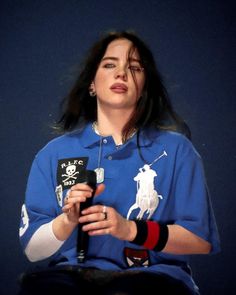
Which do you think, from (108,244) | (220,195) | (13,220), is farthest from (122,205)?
(13,220)

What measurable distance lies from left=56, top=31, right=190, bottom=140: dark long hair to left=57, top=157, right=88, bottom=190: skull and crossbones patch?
154 mm

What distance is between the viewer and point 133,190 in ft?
4.00

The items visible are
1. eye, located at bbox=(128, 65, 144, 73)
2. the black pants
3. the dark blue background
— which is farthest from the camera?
the dark blue background

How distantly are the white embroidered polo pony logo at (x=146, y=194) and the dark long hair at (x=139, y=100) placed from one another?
149 mm

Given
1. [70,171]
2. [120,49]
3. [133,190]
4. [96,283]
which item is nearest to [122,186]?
[133,190]

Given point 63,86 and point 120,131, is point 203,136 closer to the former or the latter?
point 120,131

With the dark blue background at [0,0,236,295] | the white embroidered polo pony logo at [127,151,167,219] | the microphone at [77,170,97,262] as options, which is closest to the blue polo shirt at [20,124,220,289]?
the white embroidered polo pony logo at [127,151,167,219]

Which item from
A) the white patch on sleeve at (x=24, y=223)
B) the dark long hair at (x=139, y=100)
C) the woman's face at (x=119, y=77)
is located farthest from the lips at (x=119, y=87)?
the white patch on sleeve at (x=24, y=223)

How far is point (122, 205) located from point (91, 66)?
468 mm

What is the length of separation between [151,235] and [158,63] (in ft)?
2.11

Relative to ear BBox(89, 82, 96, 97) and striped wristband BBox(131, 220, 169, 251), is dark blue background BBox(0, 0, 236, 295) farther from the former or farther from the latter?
striped wristband BBox(131, 220, 169, 251)

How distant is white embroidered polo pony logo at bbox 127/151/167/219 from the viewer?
1.20 m

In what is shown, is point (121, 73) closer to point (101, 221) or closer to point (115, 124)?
point (115, 124)

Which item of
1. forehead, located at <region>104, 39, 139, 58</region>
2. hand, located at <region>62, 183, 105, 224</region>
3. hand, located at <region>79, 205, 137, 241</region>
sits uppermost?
forehead, located at <region>104, 39, 139, 58</region>
